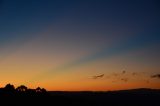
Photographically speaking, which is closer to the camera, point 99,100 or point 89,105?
point 89,105

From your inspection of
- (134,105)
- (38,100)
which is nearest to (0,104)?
(38,100)

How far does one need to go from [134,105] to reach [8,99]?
82.3 m

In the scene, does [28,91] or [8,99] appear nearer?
[8,99]

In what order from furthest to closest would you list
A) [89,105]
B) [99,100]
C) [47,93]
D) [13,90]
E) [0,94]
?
1. [99,100]
2. [89,105]
3. [47,93]
4. [13,90]
5. [0,94]

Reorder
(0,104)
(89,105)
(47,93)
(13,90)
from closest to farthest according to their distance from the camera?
(0,104) < (13,90) < (47,93) < (89,105)

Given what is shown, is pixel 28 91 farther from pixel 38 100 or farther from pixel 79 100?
pixel 79 100

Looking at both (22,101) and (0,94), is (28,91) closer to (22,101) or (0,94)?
(22,101)

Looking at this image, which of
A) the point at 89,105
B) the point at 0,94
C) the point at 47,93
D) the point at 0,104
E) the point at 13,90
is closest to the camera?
the point at 0,104

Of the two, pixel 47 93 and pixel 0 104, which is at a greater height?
pixel 47 93

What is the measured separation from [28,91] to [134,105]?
68876mm

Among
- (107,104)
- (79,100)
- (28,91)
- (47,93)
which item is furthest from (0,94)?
(107,104)

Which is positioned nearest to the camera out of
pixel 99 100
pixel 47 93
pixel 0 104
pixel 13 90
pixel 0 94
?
pixel 0 104

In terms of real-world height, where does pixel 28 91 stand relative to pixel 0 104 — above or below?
above

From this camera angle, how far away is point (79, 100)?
561 ft
